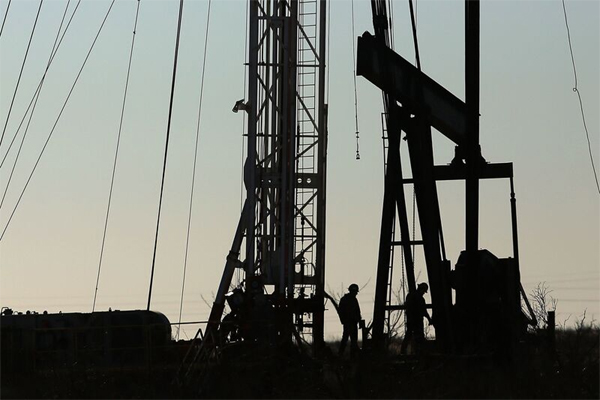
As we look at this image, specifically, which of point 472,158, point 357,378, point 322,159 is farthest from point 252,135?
point 357,378

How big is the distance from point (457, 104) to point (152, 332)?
26.1 feet

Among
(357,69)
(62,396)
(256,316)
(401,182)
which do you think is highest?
(357,69)

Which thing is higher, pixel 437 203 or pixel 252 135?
pixel 252 135

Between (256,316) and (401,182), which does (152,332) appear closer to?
(256,316)

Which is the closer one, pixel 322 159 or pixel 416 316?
pixel 416 316

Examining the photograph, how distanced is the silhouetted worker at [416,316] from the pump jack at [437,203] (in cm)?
21

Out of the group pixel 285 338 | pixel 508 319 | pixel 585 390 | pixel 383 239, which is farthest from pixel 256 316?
pixel 585 390

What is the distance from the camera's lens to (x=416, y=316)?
30.5 metres

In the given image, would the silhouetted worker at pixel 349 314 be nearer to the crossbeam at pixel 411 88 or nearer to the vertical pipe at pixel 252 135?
the vertical pipe at pixel 252 135

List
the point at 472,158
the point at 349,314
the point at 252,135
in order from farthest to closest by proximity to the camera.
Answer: the point at 252,135 → the point at 349,314 → the point at 472,158

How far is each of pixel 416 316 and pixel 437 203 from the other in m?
2.26

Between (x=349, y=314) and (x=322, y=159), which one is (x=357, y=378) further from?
(x=322, y=159)

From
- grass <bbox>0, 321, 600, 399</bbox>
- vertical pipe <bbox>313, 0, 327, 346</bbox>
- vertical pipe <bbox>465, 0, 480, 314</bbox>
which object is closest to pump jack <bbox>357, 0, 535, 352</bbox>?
vertical pipe <bbox>465, 0, 480, 314</bbox>

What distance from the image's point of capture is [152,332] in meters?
32.3
